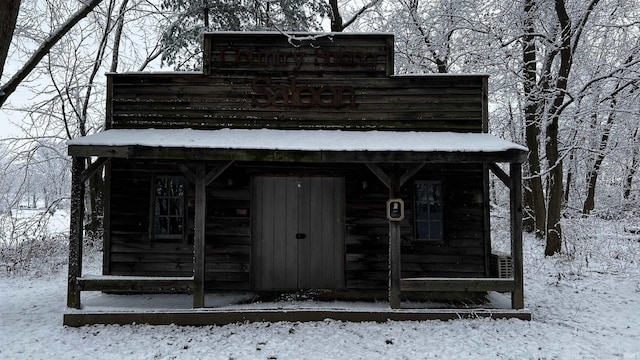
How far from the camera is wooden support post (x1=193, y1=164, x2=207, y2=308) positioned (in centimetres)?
769

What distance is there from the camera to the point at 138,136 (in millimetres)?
8258

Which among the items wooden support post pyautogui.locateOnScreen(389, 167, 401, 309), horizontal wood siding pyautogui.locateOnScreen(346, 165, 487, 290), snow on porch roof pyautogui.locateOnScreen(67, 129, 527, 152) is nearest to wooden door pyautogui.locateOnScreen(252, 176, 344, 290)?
horizontal wood siding pyautogui.locateOnScreen(346, 165, 487, 290)

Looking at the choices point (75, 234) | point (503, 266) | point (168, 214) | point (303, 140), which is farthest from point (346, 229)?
point (75, 234)

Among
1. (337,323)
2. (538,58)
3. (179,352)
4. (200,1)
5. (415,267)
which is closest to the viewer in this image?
(179,352)

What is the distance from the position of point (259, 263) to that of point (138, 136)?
3.47m

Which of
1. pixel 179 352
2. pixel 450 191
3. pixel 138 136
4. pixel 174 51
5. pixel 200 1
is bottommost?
pixel 179 352

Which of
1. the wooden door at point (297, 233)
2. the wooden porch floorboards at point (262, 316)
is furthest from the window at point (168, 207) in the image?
the wooden porch floorboards at point (262, 316)

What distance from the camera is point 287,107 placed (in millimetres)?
9305

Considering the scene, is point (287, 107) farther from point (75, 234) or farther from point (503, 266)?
point (503, 266)

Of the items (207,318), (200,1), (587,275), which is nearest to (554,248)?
(587,275)

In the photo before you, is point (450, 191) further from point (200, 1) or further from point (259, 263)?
point (200, 1)

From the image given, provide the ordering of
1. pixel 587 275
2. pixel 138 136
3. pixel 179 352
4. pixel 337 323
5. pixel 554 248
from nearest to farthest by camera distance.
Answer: pixel 179 352, pixel 337 323, pixel 138 136, pixel 587 275, pixel 554 248

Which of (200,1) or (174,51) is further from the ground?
(200,1)

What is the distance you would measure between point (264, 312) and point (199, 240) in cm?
167
